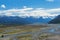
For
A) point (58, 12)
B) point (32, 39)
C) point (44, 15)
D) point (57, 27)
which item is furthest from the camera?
point (57, 27)

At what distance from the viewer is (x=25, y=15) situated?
24.3 meters

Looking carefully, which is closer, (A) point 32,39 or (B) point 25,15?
(A) point 32,39

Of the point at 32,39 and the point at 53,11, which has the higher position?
the point at 53,11

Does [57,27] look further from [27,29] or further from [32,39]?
[32,39]

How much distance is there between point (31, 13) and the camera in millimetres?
24438

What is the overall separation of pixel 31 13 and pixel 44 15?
187 centimetres

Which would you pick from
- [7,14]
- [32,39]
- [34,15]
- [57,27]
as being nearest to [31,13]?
[34,15]

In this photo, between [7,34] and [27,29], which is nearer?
[7,34]

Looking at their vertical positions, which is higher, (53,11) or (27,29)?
(53,11)

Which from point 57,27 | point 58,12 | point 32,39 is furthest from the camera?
point 57,27

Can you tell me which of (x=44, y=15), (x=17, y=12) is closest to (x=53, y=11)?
(x=44, y=15)

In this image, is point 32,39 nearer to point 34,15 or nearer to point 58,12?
point 34,15

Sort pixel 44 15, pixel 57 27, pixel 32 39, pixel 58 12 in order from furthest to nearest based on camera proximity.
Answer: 1. pixel 57 27
2. pixel 58 12
3. pixel 44 15
4. pixel 32 39

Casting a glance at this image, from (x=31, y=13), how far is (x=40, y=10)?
139 cm
